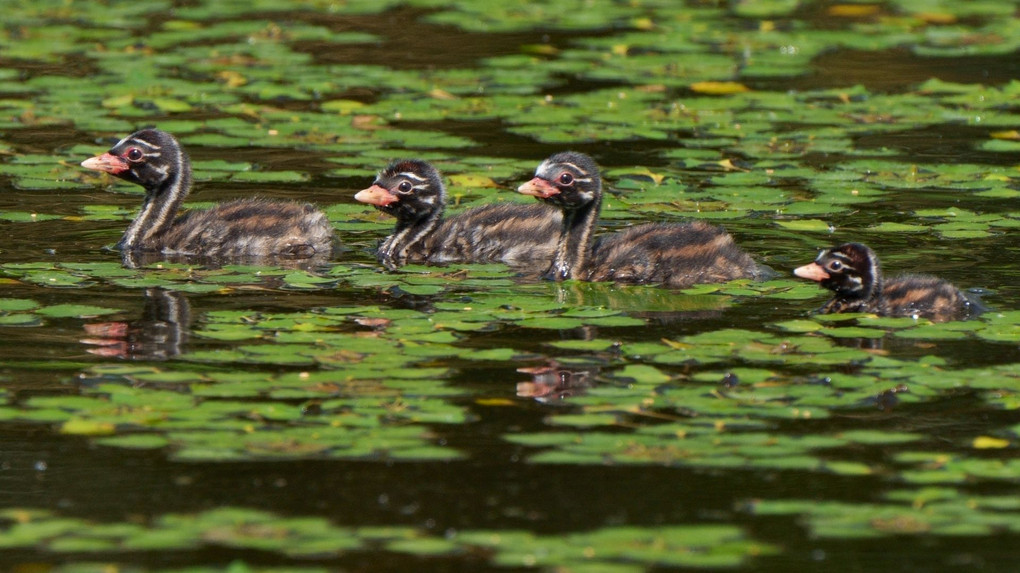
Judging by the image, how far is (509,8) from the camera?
73.7 ft

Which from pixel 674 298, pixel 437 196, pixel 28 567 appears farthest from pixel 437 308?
pixel 28 567

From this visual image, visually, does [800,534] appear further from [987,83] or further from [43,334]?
[987,83]

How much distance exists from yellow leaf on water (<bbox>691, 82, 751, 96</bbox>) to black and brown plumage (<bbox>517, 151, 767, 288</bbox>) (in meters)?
6.19

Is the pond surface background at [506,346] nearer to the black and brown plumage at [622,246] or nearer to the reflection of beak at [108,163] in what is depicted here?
the black and brown plumage at [622,246]

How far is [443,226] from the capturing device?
1279 cm

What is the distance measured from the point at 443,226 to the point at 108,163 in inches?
100

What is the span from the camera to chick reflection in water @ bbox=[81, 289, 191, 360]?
9406mm

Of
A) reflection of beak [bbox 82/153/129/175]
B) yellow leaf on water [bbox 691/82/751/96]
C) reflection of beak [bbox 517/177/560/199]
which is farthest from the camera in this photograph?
yellow leaf on water [bbox 691/82/751/96]

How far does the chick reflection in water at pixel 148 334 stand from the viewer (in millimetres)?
9406

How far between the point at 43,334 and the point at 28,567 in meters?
3.33

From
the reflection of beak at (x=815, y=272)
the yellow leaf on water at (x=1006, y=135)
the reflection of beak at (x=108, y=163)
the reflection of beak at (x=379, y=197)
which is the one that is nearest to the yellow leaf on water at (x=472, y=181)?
the reflection of beak at (x=379, y=197)

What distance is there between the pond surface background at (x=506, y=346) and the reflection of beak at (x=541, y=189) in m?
0.67

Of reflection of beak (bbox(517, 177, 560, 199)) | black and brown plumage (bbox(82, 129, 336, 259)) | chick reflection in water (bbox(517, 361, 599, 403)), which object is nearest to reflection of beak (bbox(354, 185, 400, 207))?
black and brown plumage (bbox(82, 129, 336, 259))

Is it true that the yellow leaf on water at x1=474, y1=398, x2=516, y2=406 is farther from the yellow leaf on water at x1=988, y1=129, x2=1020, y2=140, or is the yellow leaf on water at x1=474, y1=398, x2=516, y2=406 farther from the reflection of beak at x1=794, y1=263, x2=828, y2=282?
the yellow leaf on water at x1=988, y1=129, x2=1020, y2=140
